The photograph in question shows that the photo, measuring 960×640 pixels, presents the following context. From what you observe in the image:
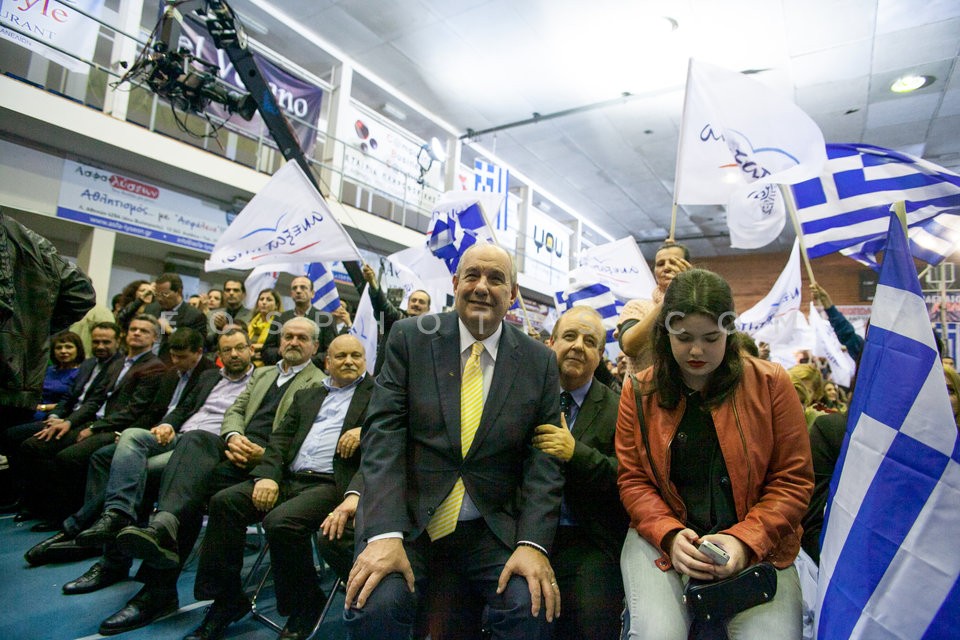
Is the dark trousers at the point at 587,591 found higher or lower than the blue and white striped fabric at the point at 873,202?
lower

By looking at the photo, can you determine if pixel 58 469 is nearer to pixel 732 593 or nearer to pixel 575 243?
pixel 732 593

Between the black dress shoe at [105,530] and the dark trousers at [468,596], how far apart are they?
6.23 feet

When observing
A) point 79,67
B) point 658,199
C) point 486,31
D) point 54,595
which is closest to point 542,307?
point 658,199

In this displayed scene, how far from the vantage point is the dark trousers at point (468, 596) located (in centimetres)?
139

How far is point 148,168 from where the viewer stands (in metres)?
6.38

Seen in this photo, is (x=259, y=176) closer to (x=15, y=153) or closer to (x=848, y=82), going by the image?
(x=15, y=153)

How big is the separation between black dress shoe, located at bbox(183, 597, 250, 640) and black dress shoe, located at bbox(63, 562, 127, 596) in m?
0.75

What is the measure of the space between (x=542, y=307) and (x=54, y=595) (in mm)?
11140

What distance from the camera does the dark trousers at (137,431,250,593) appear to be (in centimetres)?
239

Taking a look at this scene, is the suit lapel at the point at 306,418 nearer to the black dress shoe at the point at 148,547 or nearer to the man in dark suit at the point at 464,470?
the black dress shoe at the point at 148,547

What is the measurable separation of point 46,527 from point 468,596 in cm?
334

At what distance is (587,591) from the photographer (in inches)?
64.4

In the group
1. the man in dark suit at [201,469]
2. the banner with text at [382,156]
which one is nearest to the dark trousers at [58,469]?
the man in dark suit at [201,469]

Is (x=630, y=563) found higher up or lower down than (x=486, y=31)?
lower down
